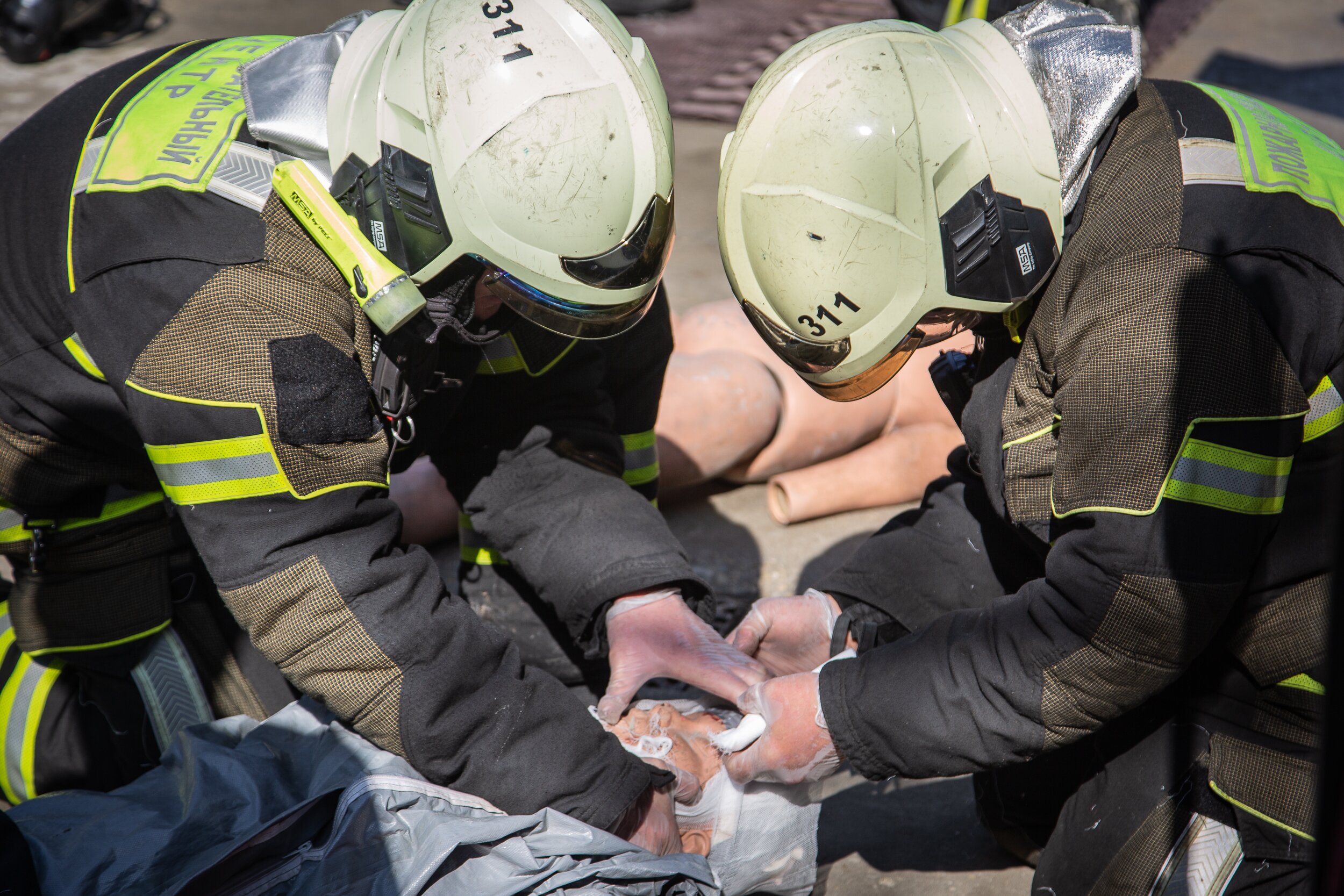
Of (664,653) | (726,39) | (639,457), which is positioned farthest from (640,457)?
(726,39)

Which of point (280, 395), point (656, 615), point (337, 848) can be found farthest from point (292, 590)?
point (656, 615)

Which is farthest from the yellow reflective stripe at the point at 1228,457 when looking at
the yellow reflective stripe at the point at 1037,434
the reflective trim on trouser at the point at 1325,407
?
the yellow reflective stripe at the point at 1037,434

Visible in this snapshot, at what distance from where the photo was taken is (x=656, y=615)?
2656 millimetres

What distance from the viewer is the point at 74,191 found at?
2055 millimetres

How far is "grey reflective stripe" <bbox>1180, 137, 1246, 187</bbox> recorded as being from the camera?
1.79 meters

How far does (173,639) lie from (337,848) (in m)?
0.79

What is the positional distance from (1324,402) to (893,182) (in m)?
0.81

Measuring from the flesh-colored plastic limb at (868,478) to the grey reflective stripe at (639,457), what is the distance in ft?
3.06

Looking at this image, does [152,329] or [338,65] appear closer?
[152,329]

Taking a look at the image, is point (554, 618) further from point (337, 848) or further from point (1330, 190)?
point (1330, 190)

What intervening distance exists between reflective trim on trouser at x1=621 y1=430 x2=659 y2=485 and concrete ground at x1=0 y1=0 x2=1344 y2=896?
66cm

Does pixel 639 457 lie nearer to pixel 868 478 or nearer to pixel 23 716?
pixel 868 478

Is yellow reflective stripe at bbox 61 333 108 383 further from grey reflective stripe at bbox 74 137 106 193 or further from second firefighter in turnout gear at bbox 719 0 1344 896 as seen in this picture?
second firefighter in turnout gear at bbox 719 0 1344 896

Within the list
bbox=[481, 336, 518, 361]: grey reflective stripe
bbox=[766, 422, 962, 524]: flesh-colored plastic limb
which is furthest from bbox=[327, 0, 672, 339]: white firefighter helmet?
bbox=[766, 422, 962, 524]: flesh-colored plastic limb
